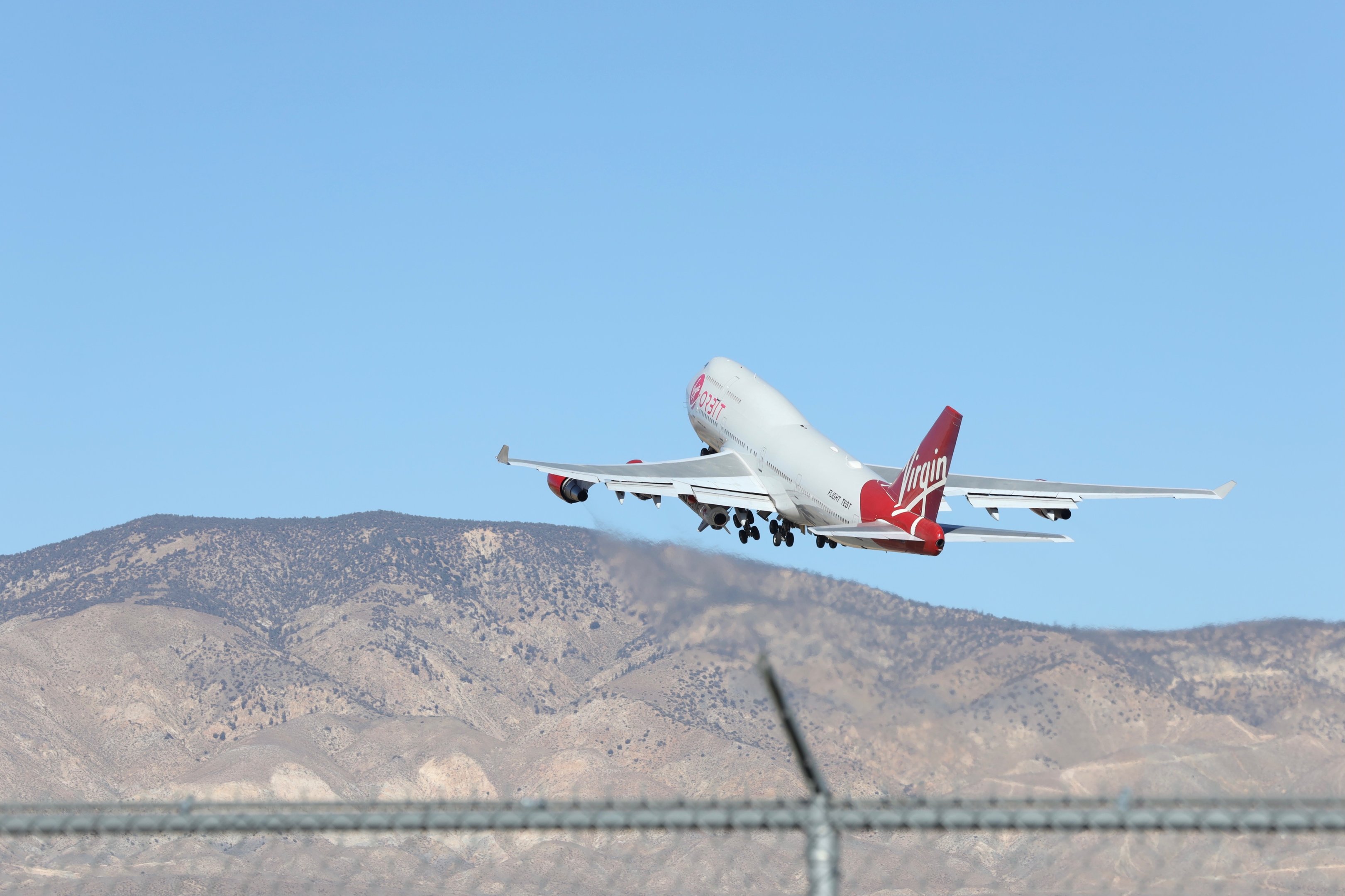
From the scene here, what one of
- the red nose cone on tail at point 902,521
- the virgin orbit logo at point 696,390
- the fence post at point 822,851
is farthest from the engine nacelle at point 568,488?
the fence post at point 822,851

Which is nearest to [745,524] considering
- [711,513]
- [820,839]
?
[711,513]

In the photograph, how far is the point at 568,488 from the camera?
298ft

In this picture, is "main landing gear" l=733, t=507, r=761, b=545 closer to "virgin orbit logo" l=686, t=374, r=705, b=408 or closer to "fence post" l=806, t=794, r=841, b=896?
"virgin orbit logo" l=686, t=374, r=705, b=408

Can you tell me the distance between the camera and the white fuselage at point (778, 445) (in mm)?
79812

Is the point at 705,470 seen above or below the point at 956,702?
above

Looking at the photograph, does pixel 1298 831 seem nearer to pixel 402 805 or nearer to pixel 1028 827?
pixel 1028 827

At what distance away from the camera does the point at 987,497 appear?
88.8 meters

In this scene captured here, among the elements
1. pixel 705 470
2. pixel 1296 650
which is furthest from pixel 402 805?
pixel 1296 650

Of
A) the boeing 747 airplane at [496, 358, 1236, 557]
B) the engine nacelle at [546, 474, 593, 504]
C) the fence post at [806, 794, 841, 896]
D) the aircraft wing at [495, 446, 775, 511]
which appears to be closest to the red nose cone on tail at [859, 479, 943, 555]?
the boeing 747 airplane at [496, 358, 1236, 557]

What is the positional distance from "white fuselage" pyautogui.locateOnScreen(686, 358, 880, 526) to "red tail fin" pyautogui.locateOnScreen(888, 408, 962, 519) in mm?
2266

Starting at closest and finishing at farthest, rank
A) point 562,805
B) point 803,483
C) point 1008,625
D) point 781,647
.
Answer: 1. point 562,805
2. point 803,483
3. point 781,647
4. point 1008,625

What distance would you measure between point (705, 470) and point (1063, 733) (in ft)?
127

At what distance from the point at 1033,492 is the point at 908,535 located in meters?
15.8

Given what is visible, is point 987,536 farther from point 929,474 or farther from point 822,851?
point 822,851
